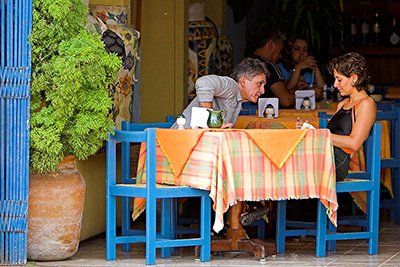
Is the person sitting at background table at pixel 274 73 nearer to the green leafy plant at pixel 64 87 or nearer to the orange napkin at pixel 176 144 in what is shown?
the orange napkin at pixel 176 144

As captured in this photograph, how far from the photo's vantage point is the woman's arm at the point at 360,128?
8133 millimetres

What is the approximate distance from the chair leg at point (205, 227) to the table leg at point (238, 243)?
0.57 feet

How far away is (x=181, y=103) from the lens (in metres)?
11.4

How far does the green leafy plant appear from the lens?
7.45 m

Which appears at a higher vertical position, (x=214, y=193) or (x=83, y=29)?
(x=83, y=29)

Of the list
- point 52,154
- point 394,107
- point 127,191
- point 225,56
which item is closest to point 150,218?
point 127,191

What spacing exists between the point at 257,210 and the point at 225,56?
15.5ft

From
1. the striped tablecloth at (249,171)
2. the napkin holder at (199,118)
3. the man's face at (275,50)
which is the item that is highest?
the man's face at (275,50)

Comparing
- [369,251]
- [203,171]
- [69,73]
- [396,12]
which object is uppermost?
[396,12]

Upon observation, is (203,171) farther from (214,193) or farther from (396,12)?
(396,12)

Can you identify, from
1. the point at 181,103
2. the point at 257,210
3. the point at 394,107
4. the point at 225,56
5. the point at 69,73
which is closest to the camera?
the point at 69,73

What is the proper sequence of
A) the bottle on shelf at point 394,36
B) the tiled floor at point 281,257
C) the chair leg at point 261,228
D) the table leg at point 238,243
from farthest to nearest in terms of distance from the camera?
1. the bottle on shelf at point 394,36
2. the chair leg at point 261,228
3. the table leg at point 238,243
4. the tiled floor at point 281,257

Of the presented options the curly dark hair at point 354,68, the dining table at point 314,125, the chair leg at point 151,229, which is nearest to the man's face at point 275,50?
the dining table at point 314,125

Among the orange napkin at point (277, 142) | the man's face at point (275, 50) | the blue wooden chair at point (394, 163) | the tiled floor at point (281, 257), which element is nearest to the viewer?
the orange napkin at point (277, 142)
